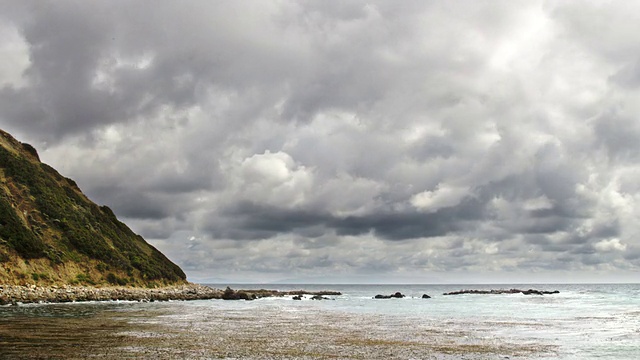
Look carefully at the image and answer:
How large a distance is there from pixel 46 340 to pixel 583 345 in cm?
3347

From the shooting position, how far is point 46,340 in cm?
3025

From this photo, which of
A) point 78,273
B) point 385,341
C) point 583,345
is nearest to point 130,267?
point 78,273

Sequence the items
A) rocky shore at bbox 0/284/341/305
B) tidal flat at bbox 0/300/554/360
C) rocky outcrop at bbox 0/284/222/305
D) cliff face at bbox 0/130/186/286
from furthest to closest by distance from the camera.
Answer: cliff face at bbox 0/130/186/286 → rocky shore at bbox 0/284/341/305 → rocky outcrop at bbox 0/284/222/305 → tidal flat at bbox 0/300/554/360

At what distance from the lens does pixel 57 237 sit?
11031 centimetres

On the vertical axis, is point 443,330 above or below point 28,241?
below

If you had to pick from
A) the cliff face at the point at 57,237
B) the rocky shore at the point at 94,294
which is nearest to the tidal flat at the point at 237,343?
the rocky shore at the point at 94,294

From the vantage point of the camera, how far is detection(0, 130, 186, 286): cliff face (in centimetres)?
9338

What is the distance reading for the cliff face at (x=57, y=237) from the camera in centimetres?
9338

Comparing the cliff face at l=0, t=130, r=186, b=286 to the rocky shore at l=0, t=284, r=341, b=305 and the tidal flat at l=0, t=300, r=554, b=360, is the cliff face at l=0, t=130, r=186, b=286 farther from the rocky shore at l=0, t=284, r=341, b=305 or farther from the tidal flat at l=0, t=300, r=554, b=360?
the tidal flat at l=0, t=300, r=554, b=360

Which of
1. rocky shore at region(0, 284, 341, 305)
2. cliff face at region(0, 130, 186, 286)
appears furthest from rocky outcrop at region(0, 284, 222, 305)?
cliff face at region(0, 130, 186, 286)

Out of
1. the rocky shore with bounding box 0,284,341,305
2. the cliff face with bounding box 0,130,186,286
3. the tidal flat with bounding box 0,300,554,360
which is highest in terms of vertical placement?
the cliff face with bounding box 0,130,186,286

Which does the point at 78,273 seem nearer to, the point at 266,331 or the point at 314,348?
the point at 266,331

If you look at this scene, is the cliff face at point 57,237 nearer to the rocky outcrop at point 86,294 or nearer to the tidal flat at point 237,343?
the rocky outcrop at point 86,294

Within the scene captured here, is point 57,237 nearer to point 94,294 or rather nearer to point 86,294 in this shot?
point 94,294
